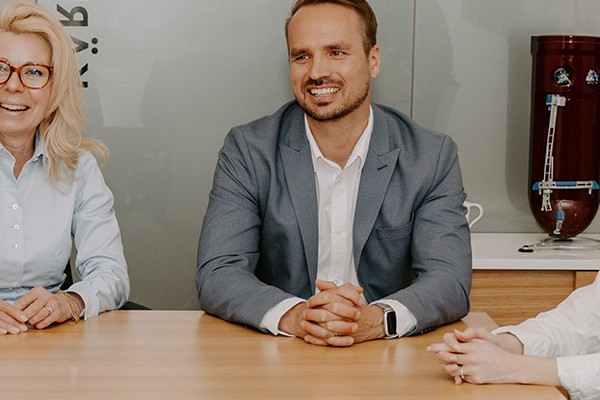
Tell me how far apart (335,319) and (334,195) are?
773 mm

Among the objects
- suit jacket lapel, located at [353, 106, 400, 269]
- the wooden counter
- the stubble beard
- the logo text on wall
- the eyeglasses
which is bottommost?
the wooden counter

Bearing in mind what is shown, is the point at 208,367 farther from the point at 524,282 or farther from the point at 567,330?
the point at 524,282

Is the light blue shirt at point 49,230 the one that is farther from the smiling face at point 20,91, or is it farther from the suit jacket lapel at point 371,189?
the suit jacket lapel at point 371,189

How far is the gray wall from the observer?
12.6ft

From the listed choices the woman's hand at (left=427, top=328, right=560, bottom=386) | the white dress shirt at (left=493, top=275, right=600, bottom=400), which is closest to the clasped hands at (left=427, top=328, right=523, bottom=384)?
the woman's hand at (left=427, top=328, right=560, bottom=386)

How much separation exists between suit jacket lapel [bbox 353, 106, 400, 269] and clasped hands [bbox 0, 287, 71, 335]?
0.84m

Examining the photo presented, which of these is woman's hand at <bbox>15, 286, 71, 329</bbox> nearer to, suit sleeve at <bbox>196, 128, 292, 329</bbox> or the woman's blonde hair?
suit sleeve at <bbox>196, 128, 292, 329</bbox>

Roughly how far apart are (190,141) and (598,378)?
7.28 ft

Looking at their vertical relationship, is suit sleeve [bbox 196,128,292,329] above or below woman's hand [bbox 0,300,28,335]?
above

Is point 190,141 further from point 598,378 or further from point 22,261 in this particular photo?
point 598,378

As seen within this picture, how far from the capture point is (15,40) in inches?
108

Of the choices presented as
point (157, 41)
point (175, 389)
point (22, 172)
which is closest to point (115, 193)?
point (157, 41)

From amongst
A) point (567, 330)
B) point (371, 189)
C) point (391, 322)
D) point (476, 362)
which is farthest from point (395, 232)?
point (476, 362)

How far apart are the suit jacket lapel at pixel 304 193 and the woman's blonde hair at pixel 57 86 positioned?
0.60 meters
